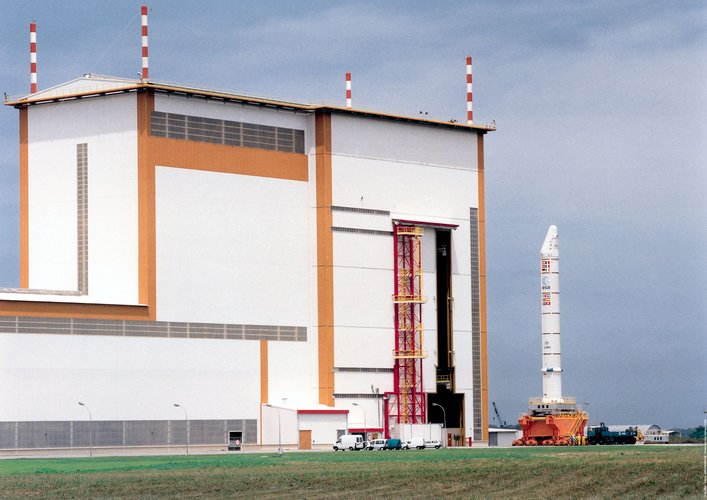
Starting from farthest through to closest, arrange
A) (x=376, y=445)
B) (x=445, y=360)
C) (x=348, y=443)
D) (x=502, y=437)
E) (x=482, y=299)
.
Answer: (x=502, y=437), (x=482, y=299), (x=445, y=360), (x=376, y=445), (x=348, y=443)

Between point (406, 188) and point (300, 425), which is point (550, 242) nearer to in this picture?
point (406, 188)

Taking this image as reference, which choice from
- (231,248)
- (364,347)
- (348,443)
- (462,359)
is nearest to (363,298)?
(364,347)

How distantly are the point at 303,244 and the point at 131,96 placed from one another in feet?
58.6

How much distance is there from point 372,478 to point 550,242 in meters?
66.3

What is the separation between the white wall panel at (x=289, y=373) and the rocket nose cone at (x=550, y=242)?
2650cm

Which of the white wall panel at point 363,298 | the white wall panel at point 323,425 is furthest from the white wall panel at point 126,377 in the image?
the white wall panel at point 363,298

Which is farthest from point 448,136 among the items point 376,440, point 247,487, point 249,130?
point 247,487

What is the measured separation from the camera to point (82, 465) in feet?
265

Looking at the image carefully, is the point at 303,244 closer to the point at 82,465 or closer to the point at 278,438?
the point at 278,438


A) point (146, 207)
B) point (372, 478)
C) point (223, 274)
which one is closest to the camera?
point (372, 478)

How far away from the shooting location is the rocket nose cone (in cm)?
12631

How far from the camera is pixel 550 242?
12675 cm

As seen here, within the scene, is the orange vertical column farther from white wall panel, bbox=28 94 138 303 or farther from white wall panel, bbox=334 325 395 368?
white wall panel, bbox=334 325 395 368

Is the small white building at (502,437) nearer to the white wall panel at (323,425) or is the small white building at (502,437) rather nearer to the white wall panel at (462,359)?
the white wall panel at (462,359)
